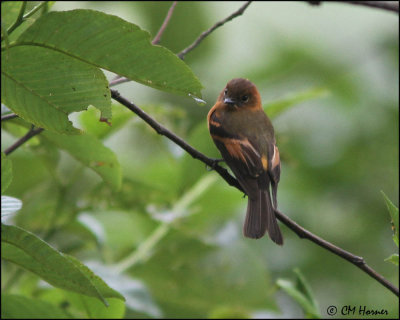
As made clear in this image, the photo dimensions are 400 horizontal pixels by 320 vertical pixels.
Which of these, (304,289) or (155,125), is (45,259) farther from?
(304,289)

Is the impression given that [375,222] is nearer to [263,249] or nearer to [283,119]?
[263,249]

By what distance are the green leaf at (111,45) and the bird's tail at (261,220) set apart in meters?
1.16

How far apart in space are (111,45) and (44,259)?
0.39m

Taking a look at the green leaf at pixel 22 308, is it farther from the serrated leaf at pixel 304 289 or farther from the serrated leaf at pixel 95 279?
the serrated leaf at pixel 304 289

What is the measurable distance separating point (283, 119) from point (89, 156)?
256 cm

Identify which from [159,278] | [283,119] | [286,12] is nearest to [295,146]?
[283,119]

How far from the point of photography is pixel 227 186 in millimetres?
3029

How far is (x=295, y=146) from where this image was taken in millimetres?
4062

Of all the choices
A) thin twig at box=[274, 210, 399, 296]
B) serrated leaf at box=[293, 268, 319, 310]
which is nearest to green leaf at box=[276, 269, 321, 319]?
serrated leaf at box=[293, 268, 319, 310]

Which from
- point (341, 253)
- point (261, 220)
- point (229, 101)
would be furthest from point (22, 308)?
Answer: point (229, 101)

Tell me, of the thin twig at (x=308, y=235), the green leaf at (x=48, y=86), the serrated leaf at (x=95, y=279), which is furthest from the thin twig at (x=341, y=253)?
the green leaf at (x=48, y=86)

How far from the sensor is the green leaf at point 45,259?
1.10 m

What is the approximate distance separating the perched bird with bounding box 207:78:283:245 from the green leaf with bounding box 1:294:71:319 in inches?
33.9

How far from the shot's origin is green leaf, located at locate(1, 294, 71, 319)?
1633 mm
